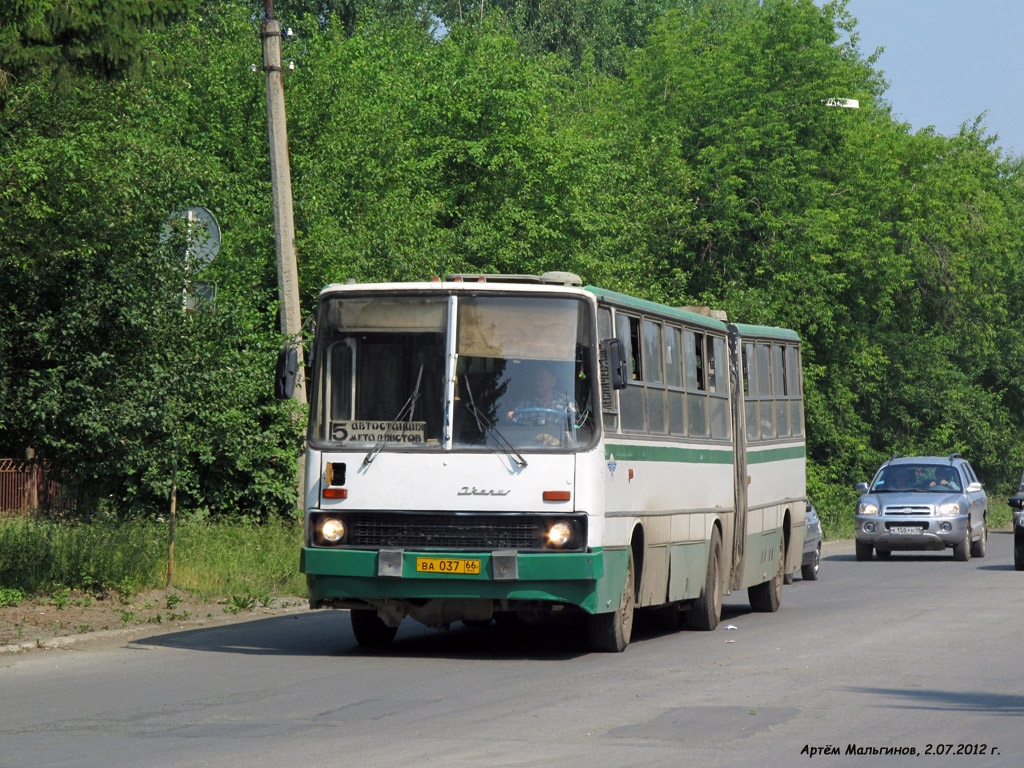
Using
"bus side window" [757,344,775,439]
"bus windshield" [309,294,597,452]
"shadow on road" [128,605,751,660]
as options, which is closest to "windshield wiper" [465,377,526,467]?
"bus windshield" [309,294,597,452]

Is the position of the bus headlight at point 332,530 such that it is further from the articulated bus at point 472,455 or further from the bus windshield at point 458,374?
the bus windshield at point 458,374

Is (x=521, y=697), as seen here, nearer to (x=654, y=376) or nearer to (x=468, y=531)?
(x=468, y=531)

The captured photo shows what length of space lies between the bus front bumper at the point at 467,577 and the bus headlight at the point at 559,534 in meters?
0.11

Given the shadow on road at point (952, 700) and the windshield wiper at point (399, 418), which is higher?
the windshield wiper at point (399, 418)

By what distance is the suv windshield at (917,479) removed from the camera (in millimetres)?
34406

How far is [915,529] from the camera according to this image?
1305 inches

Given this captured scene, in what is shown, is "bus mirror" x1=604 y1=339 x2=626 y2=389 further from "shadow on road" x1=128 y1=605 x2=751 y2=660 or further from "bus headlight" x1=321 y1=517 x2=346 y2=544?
"bus headlight" x1=321 y1=517 x2=346 y2=544

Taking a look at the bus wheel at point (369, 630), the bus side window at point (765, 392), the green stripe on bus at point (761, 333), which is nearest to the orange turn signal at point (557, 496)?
the bus wheel at point (369, 630)

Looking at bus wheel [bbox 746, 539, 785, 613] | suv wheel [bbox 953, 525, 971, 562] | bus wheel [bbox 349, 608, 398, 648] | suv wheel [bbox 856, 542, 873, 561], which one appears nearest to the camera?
bus wheel [bbox 349, 608, 398, 648]

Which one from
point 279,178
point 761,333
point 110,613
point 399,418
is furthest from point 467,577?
point 279,178

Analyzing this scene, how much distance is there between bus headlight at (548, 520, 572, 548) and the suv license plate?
645mm

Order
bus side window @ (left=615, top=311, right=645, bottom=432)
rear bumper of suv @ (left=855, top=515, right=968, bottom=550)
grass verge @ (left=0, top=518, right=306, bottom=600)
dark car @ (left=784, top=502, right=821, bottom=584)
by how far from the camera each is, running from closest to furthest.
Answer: bus side window @ (left=615, top=311, right=645, bottom=432) → grass verge @ (left=0, top=518, right=306, bottom=600) → dark car @ (left=784, top=502, right=821, bottom=584) → rear bumper of suv @ (left=855, top=515, right=968, bottom=550)

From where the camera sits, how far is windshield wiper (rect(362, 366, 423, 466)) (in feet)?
47.9

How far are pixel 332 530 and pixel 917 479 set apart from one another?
22.4m
